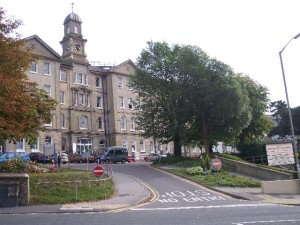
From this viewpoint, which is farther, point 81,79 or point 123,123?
point 123,123

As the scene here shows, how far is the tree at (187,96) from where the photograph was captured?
136 feet

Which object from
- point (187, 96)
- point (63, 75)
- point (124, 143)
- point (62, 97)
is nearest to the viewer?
point (187, 96)

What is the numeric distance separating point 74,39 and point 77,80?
7.06 metres

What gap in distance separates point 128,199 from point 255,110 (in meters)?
37.6

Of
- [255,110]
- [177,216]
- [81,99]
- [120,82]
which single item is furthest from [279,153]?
[120,82]

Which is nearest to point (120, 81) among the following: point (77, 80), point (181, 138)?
point (77, 80)

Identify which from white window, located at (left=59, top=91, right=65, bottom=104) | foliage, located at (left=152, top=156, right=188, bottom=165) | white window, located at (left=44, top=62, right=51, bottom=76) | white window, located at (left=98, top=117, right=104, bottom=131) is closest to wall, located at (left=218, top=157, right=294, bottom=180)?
foliage, located at (left=152, top=156, right=188, bottom=165)

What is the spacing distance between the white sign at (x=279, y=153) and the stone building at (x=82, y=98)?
31.2 metres

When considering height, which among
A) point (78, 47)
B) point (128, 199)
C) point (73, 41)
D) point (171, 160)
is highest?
point (73, 41)

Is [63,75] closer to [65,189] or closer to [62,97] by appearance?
[62,97]

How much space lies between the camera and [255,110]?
55.5m

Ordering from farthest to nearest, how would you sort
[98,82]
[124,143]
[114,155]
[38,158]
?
Result: [98,82] < [124,143] < [114,155] < [38,158]

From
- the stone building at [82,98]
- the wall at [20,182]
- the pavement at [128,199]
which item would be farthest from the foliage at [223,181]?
the stone building at [82,98]

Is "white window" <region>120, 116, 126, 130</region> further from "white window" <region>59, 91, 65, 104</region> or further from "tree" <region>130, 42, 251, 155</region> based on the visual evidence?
"tree" <region>130, 42, 251, 155</region>
